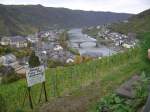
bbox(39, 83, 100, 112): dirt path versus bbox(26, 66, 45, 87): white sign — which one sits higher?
bbox(26, 66, 45, 87): white sign

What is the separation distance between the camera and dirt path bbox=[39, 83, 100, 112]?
7320 millimetres

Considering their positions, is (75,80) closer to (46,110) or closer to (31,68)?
(31,68)

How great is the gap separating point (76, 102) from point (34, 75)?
5.22 feet

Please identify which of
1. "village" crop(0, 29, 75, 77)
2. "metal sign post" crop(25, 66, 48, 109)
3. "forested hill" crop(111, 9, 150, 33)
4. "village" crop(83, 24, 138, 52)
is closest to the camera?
"metal sign post" crop(25, 66, 48, 109)

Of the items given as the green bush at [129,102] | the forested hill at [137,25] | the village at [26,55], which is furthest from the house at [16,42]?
the green bush at [129,102]

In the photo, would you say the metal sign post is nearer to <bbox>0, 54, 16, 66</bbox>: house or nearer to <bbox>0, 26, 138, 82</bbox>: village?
<bbox>0, 26, 138, 82</bbox>: village

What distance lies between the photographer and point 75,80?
12234 mm

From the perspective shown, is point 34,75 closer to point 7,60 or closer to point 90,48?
point 7,60

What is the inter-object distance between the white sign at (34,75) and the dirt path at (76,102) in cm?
84

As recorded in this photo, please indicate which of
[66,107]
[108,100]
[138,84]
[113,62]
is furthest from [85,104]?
[113,62]

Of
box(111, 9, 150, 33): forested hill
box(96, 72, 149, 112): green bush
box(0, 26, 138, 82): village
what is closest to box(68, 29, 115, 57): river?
box(0, 26, 138, 82): village

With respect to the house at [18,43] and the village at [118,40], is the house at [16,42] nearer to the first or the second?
the house at [18,43]

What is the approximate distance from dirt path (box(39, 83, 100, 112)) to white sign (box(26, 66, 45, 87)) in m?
0.84

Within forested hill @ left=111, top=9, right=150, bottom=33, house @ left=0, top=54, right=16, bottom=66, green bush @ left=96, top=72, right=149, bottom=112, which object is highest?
green bush @ left=96, top=72, right=149, bottom=112
